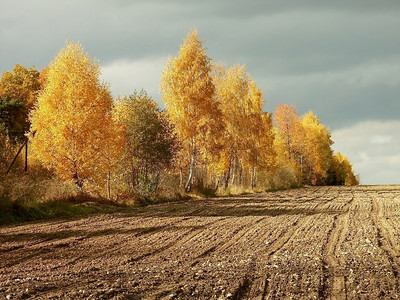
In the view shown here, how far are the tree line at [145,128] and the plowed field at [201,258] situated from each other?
23.0 feet

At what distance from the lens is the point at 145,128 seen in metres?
24.5

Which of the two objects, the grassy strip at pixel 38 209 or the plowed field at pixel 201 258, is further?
the grassy strip at pixel 38 209

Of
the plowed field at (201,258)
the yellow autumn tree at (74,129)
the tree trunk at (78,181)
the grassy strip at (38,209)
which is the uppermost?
the yellow autumn tree at (74,129)

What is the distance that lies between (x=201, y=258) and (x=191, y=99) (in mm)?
21474

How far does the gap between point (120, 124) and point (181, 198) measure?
567 centimetres

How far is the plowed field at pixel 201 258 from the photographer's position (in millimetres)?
5918

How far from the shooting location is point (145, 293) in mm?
5734

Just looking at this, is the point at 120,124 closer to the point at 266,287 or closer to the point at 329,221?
the point at 329,221

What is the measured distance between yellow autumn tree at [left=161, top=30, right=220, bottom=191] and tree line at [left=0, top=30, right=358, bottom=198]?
0.22 ft

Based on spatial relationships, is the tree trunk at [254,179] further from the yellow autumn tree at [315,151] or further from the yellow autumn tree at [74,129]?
the yellow autumn tree at [74,129]

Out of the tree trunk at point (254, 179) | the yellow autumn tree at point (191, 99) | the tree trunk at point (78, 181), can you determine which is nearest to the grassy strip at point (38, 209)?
the tree trunk at point (78, 181)

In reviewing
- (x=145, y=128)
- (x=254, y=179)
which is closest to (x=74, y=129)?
(x=145, y=128)

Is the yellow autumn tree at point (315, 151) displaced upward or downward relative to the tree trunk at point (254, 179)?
upward

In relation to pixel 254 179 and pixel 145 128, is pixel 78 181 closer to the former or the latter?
pixel 145 128
